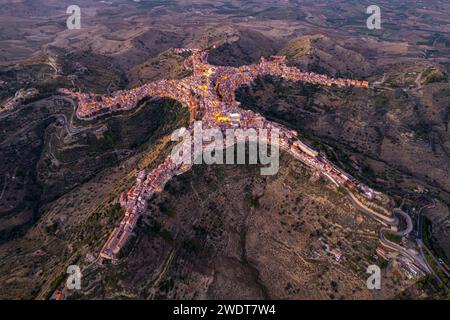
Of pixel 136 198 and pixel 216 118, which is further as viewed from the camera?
pixel 216 118

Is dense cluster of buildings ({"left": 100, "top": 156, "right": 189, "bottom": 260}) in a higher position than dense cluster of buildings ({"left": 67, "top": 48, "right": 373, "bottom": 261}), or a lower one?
lower

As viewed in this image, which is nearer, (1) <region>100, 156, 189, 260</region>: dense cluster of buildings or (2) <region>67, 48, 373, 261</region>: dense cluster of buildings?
(1) <region>100, 156, 189, 260</region>: dense cluster of buildings

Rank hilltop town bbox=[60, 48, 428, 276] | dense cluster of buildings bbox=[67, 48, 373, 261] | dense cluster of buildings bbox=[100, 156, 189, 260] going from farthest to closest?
dense cluster of buildings bbox=[67, 48, 373, 261]
hilltop town bbox=[60, 48, 428, 276]
dense cluster of buildings bbox=[100, 156, 189, 260]

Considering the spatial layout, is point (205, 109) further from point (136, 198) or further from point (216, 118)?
point (136, 198)

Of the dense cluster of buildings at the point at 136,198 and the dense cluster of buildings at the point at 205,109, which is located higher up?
the dense cluster of buildings at the point at 205,109

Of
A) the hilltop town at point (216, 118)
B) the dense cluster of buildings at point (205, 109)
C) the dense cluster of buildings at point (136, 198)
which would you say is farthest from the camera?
the dense cluster of buildings at point (205, 109)

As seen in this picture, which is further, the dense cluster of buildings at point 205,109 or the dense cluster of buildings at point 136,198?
the dense cluster of buildings at point 205,109

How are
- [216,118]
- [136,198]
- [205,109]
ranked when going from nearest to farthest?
1. [136,198]
2. [216,118]
3. [205,109]

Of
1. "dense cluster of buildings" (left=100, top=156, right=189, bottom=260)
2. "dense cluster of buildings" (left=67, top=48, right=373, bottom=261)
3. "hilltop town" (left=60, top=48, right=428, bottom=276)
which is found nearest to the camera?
"dense cluster of buildings" (left=100, top=156, right=189, bottom=260)

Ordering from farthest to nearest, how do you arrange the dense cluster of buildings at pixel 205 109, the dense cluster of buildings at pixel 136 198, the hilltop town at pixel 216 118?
the dense cluster of buildings at pixel 205 109, the hilltop town at pixel 216 118, the dense cluster of buildings at pixel 136 198

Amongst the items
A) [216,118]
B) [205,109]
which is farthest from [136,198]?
[205,109]
